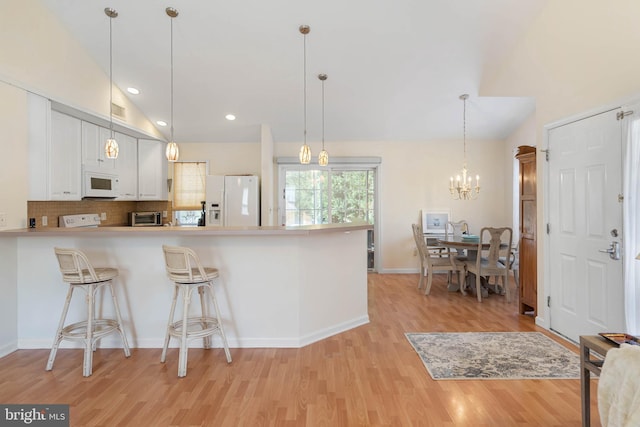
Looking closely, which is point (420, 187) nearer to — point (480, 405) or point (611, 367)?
point (480, 405)

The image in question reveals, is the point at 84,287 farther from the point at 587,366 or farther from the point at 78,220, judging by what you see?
the point at 587,366

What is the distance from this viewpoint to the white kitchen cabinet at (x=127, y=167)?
205 inches

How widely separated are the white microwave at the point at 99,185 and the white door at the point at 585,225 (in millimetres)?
5365

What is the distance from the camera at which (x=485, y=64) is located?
4.49 metres

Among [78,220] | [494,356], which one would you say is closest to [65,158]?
[78,220]

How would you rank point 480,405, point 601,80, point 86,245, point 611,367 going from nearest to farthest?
1. point 611,367
2. point 480,405
3. point 601,80
4. point 86,245

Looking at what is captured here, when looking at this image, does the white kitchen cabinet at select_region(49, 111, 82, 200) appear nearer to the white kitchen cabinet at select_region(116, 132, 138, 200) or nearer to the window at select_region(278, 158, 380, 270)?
the white kitchen cabinet at select_region(116, 132, 138, 200)

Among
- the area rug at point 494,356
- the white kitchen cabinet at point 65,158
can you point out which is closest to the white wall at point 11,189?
the white kitchen cabinet at point 65,158

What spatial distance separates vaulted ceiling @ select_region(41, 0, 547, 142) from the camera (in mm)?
3730

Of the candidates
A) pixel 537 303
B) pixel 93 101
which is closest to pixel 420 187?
pixel 537 303

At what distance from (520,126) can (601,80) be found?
326 centimetres

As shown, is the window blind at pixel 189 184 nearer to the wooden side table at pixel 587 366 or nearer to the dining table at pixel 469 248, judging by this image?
the dining table at pixel 469 248

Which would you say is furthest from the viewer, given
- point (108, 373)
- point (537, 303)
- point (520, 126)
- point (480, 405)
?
point (520, 126)

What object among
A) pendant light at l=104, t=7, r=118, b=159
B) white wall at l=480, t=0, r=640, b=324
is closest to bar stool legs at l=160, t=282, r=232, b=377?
pendant light at l=104, t=7, r=118, b=159
